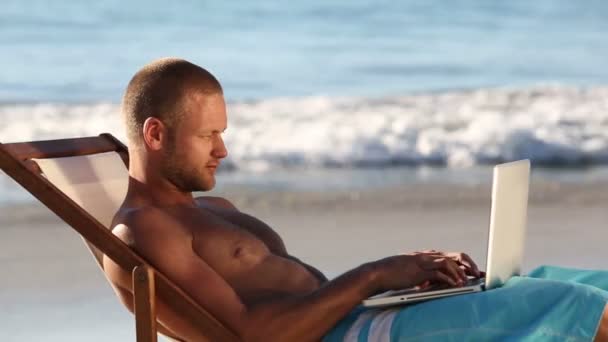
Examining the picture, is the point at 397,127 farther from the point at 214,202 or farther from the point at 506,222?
the point at 506,222

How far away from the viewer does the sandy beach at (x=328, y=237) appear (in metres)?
5.43

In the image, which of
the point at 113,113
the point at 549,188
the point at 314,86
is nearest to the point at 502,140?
the point at 549,188

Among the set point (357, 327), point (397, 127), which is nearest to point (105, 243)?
point (357, 327)

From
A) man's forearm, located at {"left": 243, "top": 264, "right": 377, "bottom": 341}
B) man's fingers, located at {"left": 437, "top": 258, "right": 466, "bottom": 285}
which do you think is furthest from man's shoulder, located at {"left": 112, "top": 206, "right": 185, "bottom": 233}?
man's fingers, located at {"left": 437, "top": 258, "right": 466, "bottom": 285}

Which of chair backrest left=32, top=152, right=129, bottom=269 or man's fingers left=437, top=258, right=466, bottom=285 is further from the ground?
chair backrest left=32, top=152, right=129, bottom=269

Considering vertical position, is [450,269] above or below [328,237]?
below

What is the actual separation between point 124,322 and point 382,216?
212 cm

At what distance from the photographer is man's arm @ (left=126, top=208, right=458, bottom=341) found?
3096mm

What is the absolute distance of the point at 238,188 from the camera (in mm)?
7992

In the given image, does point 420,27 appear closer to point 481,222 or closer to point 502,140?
point 502,140

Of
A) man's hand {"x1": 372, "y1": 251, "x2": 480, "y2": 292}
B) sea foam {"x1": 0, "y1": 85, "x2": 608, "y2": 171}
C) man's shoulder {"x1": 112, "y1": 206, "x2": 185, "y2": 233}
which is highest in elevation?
sea foam {"x1": 0, "y1": 85, "x2": 608, "y2": 171}

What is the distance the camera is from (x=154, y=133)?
3.29 metres

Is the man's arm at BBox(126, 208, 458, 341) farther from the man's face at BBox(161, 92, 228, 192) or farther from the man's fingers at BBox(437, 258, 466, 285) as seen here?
the man's face at BBox(161, 92, 228, 192)

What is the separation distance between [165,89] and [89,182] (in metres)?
0.62
